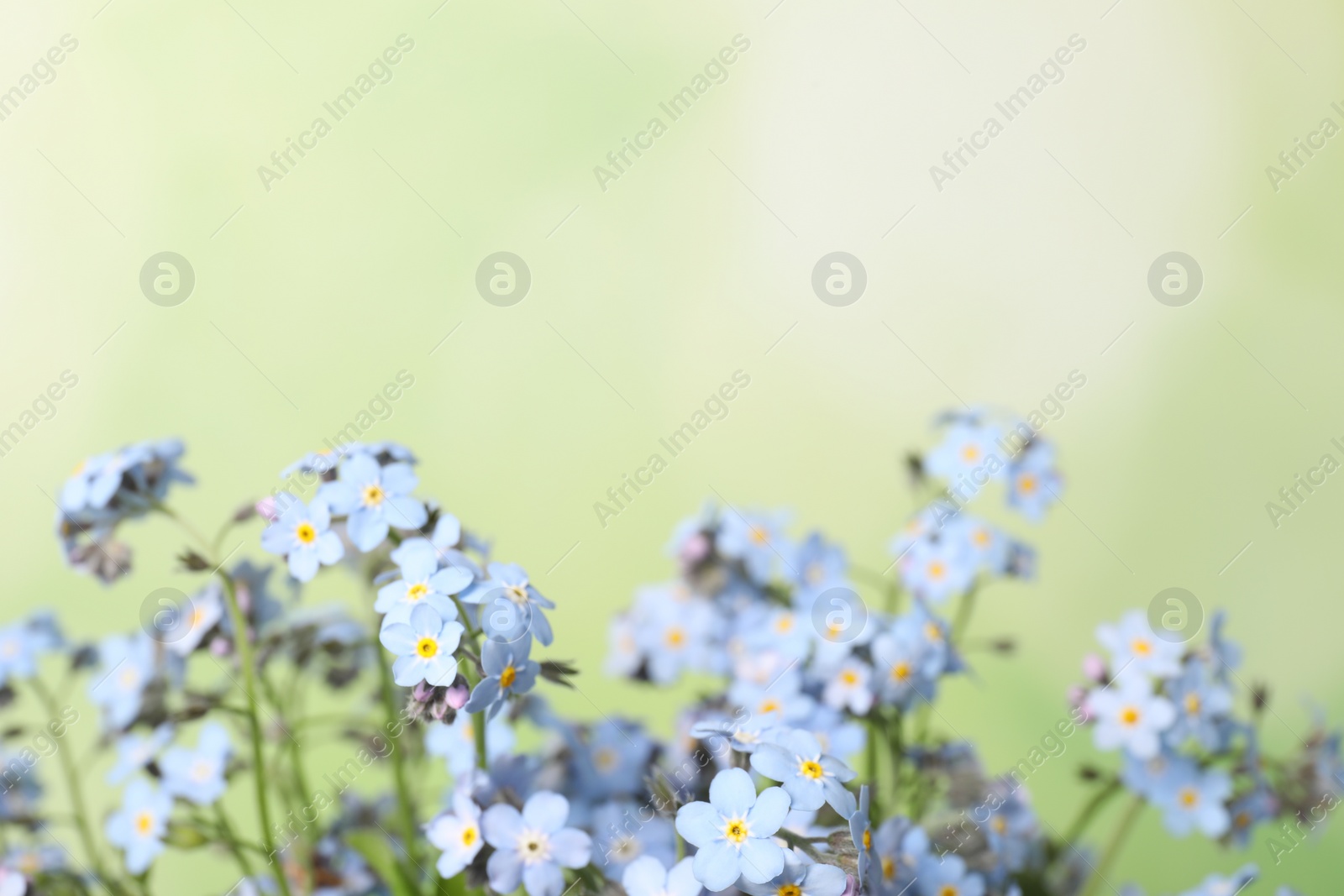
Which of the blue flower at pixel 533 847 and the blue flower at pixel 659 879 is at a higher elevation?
the blue flower at pixel 659 879

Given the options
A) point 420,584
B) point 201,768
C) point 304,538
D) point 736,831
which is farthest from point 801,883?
point 201,768

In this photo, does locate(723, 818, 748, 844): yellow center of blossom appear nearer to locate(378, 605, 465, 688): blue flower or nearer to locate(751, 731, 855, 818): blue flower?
locate(751, 731, 855, 818): blue flower

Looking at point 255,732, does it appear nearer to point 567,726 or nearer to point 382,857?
point 382,857

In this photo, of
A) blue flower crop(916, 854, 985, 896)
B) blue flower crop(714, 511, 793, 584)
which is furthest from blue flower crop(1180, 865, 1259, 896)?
blue flower crop(714, 511, 793, 584)

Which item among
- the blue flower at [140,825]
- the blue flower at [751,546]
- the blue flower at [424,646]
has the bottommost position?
the blue flower at [140,825]

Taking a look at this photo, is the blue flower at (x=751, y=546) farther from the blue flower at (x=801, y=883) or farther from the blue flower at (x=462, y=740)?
the blue flower at (x=801, y=883)

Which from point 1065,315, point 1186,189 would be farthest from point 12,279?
point 1186,189

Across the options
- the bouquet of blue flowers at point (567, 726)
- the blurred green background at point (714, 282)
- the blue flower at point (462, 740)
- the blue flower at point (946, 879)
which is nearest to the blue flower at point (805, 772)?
the bouquet of blue flowers at point (567, 726)

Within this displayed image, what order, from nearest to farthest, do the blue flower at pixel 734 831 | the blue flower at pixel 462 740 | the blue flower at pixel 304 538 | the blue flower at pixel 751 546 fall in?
the blue flower at pixel 734 831 < the blue flower at pixel 304 538 < the blue flower at pixel 462 740 < the blue flower at pixel 751 546
